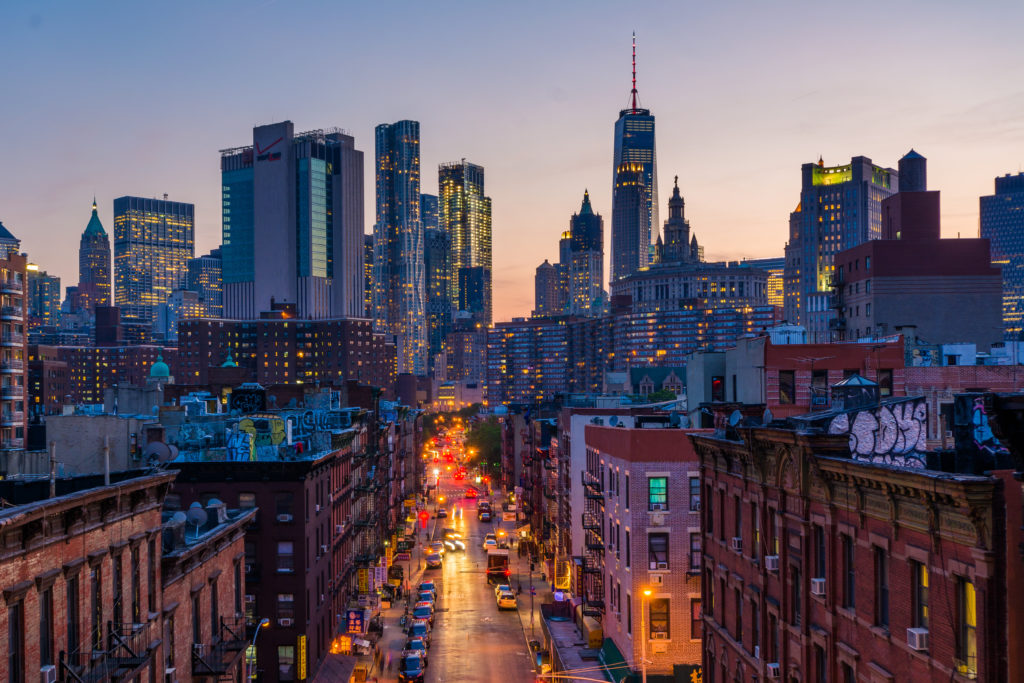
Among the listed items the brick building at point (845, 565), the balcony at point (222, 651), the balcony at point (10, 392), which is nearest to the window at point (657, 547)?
the brick building at point (845, 565)

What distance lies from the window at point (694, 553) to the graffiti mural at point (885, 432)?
24465 millimetres

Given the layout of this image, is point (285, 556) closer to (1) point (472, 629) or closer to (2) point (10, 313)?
(1) point (472, 629)

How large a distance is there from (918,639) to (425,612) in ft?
202

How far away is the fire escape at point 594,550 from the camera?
63894 millimetres

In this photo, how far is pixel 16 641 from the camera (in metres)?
21.3

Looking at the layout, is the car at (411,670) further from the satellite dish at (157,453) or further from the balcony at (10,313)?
the balcony at (10,313)

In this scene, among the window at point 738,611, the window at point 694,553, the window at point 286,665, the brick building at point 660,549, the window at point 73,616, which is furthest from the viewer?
the window at point 286,665

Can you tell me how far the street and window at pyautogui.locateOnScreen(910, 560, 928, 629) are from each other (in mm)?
44112

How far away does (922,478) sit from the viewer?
2180 centimetres

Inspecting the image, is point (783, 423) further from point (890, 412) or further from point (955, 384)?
point (955, 384)

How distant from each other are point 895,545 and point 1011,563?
4.76 m

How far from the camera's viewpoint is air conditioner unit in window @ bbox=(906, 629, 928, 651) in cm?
2262

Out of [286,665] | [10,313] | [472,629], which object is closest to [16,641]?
[286,665]

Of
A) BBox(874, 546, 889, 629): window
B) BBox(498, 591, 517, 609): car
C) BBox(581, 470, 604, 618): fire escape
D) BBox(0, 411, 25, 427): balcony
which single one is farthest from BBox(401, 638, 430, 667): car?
BBox(0, 411, 25, 427): balcony
